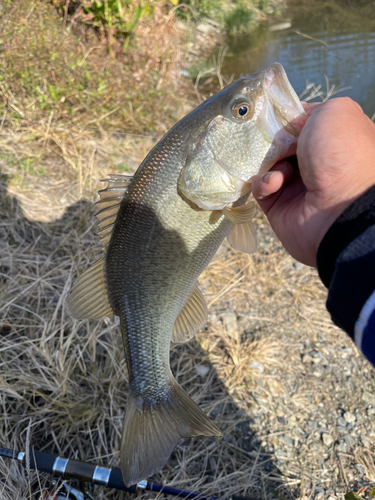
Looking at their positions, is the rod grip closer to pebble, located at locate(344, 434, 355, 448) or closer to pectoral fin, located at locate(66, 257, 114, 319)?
pectoral fin, located at locate(66, 257, 114, 319)

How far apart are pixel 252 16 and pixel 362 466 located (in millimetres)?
12740

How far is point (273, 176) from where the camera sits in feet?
5.54

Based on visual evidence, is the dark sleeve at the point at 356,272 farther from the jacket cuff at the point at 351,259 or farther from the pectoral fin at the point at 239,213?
the pectoral fin at the point at 239,213

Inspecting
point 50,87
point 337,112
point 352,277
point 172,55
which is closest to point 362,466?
point 352,277

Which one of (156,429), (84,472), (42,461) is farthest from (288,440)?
(42,461)

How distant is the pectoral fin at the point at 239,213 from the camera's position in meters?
1.86

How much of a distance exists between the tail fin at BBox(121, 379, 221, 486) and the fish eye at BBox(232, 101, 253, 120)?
1467mm

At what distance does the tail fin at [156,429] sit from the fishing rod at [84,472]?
0.51 metres

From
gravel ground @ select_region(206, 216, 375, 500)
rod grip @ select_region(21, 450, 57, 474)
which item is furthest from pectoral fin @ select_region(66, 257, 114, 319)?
gravel ground @ select_region(206, 216, 375, 500)

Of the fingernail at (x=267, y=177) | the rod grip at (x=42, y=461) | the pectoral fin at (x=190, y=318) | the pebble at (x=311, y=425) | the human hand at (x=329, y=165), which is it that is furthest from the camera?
the pebble at (x=311, y=425)

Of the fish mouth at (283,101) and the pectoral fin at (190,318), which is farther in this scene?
the pectoral fin at (190,318)

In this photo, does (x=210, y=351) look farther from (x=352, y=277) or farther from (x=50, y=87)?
(x=50, y=87)

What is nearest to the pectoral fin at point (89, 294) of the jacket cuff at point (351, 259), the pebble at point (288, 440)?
the jacket cuff at point (351, 259)

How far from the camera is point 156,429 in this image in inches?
72.9
